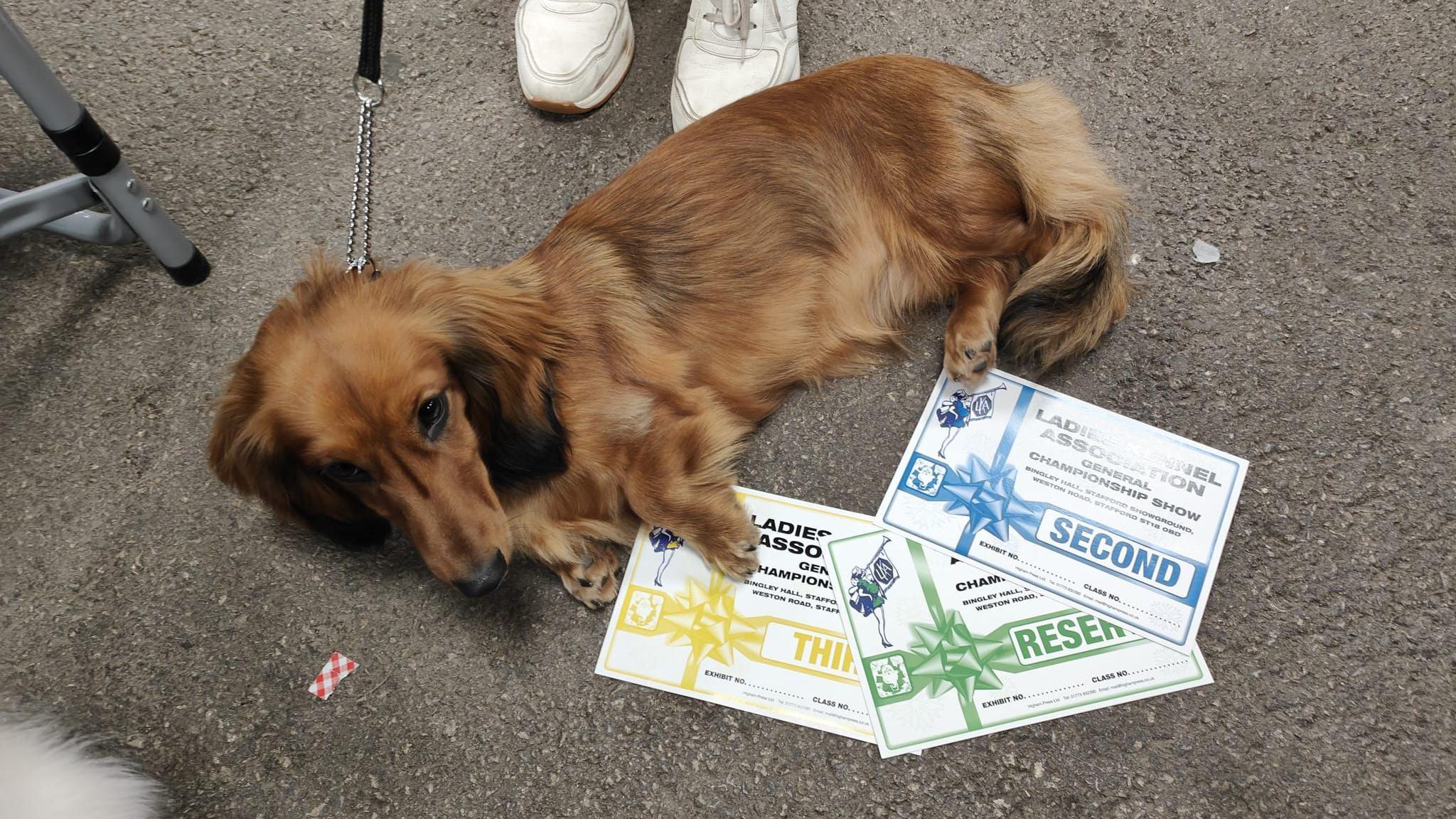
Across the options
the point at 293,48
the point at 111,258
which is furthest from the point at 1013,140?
the point at 111,258

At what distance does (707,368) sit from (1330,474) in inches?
52.9

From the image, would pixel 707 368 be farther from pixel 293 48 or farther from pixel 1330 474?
pixel 293 48

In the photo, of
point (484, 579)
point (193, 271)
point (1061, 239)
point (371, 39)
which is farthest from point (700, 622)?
point (193, 271)

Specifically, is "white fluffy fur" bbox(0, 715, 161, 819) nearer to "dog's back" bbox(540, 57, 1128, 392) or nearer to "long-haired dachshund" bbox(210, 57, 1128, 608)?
"long-haired dachshund" bbox(210, 57, 1128, 608)

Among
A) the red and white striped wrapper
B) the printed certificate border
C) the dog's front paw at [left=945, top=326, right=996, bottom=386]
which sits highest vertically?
the dog's front paw at [left=945, top=326, right=996, bottom=386]

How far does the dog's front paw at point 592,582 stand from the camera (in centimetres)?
176

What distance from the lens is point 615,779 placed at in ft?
5.38

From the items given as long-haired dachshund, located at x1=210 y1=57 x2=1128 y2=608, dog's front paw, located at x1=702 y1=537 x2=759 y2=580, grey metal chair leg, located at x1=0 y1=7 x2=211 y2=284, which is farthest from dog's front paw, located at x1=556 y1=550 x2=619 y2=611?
grey metal chair leg, located at x1=0 y1=7 x2=211 y2=284

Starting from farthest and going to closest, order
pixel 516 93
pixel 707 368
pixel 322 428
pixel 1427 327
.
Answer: pixel 516 93 → pixel 1427 327 → pixel 707 368 → pixel 322 428

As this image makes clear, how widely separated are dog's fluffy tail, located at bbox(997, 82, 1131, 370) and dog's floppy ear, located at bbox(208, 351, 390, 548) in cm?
143

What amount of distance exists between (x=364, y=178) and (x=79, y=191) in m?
0.63

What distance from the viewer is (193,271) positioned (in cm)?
217

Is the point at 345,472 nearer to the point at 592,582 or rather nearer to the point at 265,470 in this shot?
the point at 265,470

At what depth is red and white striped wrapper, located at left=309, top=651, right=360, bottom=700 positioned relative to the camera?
1.75 meters
